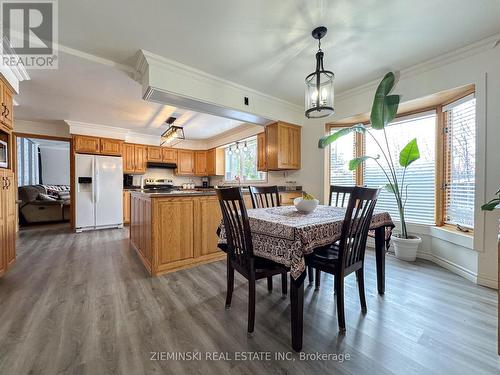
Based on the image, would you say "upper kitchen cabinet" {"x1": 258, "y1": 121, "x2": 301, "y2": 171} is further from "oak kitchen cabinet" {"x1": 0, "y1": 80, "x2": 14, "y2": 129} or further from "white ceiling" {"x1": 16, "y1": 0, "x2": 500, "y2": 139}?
"oak kitchen cabinet" {"x1": 0, "y1": 80, "x2": 14, "y2": 129}

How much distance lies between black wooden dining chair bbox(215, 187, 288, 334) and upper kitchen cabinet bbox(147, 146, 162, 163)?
5237 millimetres

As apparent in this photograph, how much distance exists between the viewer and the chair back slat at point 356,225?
4.75 feet

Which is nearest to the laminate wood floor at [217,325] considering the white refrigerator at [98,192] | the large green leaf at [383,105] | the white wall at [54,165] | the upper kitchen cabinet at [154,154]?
the large green leaf at [383,105]

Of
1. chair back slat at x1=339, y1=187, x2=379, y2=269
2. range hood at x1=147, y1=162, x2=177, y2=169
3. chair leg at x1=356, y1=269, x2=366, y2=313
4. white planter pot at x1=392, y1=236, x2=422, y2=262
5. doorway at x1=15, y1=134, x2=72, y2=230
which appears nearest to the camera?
chair back slat at x1=339, y1=187, x2=379, y2=269

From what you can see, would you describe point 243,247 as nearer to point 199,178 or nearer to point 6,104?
point 6,104

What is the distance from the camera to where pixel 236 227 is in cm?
158

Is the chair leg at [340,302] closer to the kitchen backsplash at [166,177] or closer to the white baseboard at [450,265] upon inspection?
the white baseboard at [450,265]

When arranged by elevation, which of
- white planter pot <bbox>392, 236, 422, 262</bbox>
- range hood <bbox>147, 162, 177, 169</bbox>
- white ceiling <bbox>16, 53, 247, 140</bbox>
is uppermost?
white ceiling <bbox>16, 53, 247, 140</bbox>

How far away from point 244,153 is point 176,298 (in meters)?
4.17

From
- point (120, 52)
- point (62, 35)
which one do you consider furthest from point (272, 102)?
point (62, 35)

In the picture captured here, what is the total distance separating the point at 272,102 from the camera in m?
3.65

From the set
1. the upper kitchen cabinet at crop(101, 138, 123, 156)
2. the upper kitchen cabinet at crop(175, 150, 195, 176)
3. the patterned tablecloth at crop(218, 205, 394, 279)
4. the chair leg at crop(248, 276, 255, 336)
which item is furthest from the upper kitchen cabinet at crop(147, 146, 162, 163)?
the chair leg at crop(248, 276, 255, 336)

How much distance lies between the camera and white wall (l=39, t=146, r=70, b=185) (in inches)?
316

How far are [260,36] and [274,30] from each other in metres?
0.15
